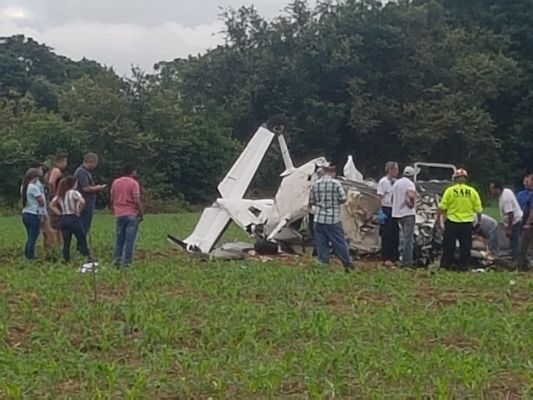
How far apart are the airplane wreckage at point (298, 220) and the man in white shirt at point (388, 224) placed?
0.33 metres

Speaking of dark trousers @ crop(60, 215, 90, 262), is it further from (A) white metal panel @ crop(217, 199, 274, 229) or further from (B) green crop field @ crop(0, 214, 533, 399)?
(A) white metal panel @ crop(217, 199, 274, 229)

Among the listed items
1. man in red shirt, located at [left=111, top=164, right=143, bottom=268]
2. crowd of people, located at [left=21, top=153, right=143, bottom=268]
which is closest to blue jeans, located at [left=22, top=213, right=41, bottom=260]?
crowd of people, located at [left=21, top=153, right=143, bottom=268]

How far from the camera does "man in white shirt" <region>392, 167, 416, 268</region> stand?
14461mm

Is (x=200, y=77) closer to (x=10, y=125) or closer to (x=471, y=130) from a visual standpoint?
(x=10, y=125)

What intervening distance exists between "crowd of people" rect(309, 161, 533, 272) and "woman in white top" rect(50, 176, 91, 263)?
3.19 m

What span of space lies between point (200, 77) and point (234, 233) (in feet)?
85.5

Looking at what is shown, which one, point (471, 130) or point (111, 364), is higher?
point (471, 130)

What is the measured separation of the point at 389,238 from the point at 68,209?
480 centimetres

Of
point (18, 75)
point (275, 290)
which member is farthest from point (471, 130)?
point (275, 290)

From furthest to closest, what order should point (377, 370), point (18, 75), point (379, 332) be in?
point (18, 75) < point (379, 332) < point (377, 370)

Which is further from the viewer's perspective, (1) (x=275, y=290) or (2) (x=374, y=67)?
(2) (x=374, y=67)

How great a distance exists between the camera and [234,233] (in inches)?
882

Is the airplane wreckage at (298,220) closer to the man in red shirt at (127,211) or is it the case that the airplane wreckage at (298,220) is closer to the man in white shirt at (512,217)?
the man in white shirt at (512,217)

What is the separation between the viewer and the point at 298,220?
1641 centimetres
